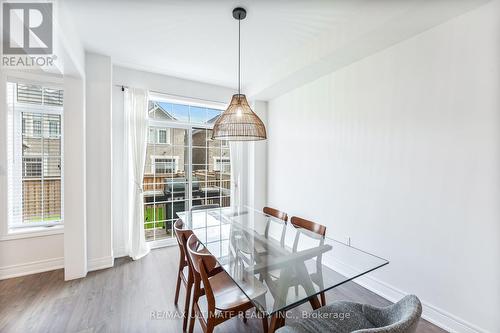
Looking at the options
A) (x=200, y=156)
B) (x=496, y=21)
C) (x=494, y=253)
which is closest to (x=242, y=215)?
(x=200, y=156)

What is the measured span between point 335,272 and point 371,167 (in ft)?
4.36

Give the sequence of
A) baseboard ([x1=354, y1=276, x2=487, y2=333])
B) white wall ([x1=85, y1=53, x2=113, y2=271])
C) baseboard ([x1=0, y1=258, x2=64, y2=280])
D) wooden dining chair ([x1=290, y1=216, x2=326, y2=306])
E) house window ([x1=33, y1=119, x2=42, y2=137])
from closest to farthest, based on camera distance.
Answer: wooden dining chair ([x1=290, y1=216, x2=326, y2=306]), baseboard ([x1=354, y1=276, x2=487, y2=333]), baseboard ([x1=0, y1=258, x2=64, y2=280]), white wall ([x1=85, y1=53, x2=113, y2=271]), house window ([x1=33, y1=119, x2=42, y2=137])

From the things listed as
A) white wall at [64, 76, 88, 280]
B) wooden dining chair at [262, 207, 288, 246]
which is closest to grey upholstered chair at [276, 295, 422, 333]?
wooden dining chair at [262, 207, 288, 246]

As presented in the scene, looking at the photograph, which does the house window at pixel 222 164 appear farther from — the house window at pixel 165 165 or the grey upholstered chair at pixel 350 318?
the grey upholstered chair at pixel 350 318

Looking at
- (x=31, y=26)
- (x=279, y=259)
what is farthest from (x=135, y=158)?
(x=279, y=259)

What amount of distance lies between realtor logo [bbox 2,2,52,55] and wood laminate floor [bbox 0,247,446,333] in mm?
2473

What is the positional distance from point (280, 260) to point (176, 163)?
8.75 feet

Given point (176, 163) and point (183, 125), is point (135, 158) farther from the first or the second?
point (183, 125)

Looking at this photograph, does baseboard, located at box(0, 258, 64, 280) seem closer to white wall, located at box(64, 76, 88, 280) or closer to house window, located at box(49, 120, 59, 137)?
white wall, located at box(64, 76, 88, 280)

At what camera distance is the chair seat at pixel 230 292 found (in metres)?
1.45

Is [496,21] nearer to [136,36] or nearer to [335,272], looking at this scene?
[335,272]

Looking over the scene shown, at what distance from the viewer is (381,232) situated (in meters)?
2.39

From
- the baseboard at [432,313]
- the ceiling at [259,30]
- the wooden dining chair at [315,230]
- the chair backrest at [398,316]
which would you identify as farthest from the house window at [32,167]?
the baseboard at [432,313]

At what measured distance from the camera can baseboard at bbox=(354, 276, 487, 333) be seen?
1800 millimetres
